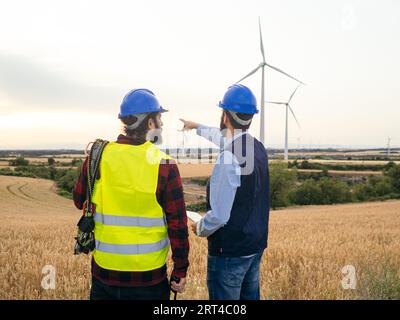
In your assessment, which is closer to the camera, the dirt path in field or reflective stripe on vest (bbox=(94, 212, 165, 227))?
reflective stripe on vest (bbox=(94, 212, 165, 227))

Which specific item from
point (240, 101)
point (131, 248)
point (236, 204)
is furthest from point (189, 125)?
point (131, 248)

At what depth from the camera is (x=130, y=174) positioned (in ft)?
9.95

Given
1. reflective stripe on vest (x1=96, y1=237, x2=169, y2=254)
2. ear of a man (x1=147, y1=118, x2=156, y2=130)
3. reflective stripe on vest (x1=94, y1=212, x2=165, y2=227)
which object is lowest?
reflective stripe on vest (x1=96, y1=237, x2=169, y2=254)

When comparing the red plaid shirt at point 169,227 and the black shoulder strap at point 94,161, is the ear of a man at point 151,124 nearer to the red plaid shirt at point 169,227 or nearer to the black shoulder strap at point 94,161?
the red plaid shirt at point 169,227

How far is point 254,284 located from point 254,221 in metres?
0.69

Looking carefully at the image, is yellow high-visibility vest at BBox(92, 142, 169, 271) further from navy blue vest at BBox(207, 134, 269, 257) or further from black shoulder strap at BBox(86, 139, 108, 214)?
navy blue vest at BBox(207, 134, 269, 257)

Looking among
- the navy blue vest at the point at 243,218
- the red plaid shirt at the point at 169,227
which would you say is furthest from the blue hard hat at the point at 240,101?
the red plaid shirt at the point at 169,227

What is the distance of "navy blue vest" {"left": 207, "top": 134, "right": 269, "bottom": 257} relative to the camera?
3.43 meters

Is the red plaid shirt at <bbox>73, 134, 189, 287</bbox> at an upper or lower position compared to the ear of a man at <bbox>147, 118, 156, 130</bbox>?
lower

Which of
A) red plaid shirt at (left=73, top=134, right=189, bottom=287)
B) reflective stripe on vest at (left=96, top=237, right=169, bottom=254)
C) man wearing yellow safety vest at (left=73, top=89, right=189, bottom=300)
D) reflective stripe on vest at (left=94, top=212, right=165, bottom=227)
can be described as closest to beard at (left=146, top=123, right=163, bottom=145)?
man wearing yellow safety vest at (left=73, top=89, right=189, bottom=300)

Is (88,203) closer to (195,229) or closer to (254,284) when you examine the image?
(195,229)

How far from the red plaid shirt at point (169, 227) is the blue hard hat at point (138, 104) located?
22cm

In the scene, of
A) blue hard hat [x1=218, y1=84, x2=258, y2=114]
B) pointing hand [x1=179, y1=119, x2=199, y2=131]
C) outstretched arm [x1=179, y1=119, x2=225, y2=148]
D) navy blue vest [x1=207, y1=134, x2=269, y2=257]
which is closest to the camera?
navy blue vest [x1=207, y1=134, x2=269, y2=257]
